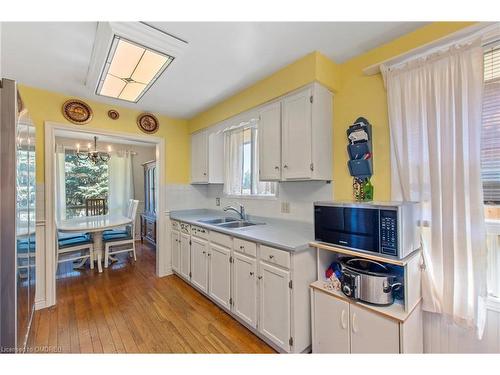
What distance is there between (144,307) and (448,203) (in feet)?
9.36

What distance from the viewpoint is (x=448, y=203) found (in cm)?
139

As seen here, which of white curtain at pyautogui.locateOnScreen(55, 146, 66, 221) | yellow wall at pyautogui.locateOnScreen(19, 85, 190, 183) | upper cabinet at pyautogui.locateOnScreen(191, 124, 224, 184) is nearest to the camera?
yellow wall at pyautogui.locateOnScreen(19, 85, 190, 183)

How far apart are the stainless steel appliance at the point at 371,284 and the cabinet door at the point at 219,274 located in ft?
3.60

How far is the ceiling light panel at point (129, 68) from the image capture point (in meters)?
1.64

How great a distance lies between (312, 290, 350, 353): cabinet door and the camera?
1.49 meters

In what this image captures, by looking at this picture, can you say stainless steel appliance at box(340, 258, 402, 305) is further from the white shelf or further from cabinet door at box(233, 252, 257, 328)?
cabinet door at box(233, 252, 257, 328)

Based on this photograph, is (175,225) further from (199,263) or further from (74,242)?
(74,242)

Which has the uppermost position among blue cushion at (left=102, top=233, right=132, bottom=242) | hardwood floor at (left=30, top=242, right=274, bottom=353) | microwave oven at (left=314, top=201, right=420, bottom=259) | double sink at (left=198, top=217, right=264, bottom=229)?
microwave oven at (left=314, top=201, right=420, bottom=259)

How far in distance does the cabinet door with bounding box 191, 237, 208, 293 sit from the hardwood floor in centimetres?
17

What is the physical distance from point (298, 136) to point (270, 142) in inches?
13.5

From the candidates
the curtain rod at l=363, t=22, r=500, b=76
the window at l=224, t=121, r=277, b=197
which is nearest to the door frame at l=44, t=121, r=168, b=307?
the window at l=224, t=121, r=277, b=197

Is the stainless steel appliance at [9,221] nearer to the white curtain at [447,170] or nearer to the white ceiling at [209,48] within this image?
the white ceiling at [209,48]
